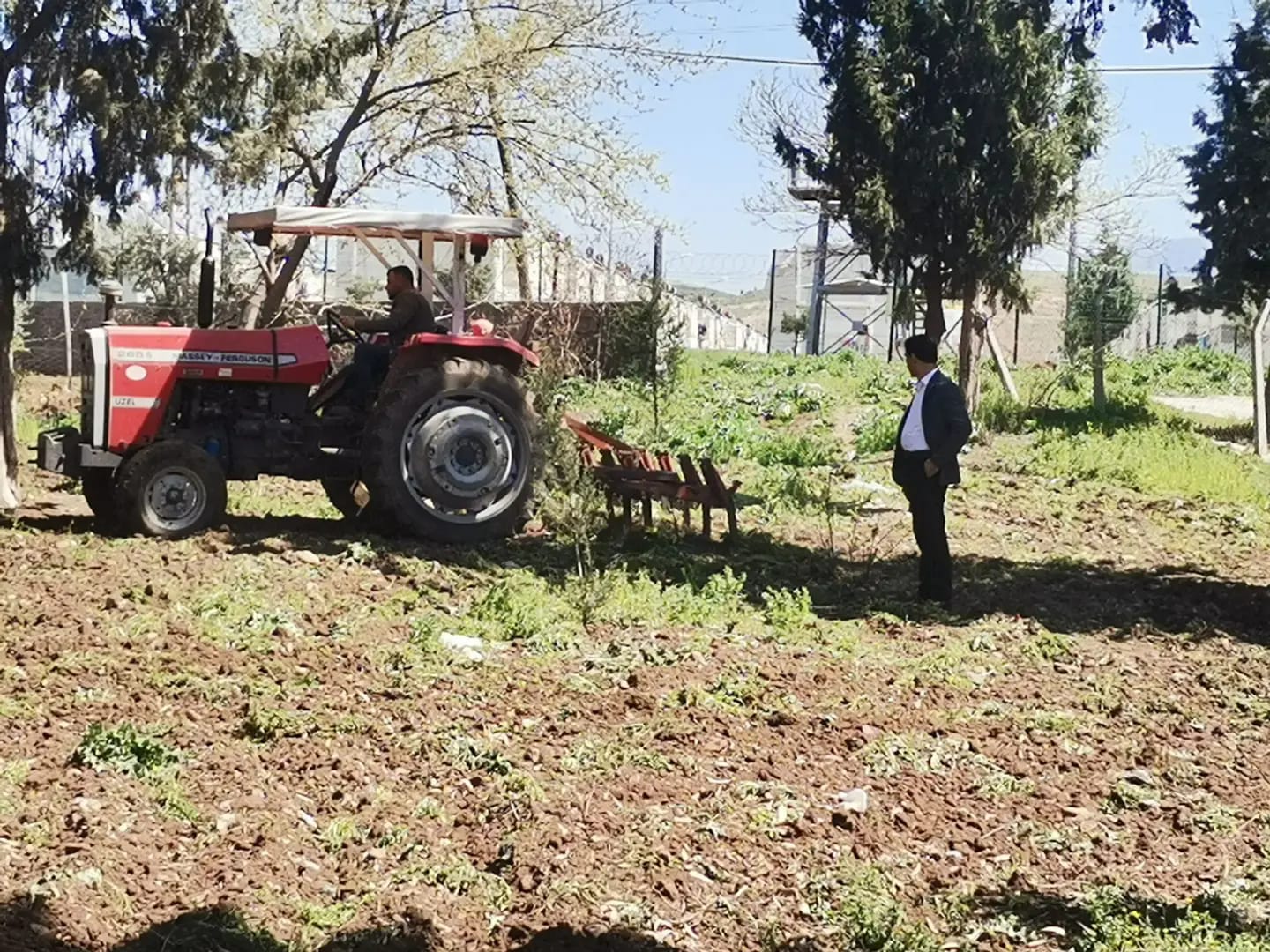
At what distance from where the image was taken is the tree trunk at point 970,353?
1730 cm

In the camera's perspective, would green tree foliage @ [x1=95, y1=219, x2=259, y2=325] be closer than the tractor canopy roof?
No

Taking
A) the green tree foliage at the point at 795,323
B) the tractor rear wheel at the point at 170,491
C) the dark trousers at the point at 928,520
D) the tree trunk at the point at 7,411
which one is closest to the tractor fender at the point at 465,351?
the tractor rear wheel at the point at 170,491

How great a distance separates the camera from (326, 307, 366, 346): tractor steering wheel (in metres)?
11.5

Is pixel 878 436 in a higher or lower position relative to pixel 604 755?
higher

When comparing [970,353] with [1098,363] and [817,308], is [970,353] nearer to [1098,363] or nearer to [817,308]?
[1098,363]

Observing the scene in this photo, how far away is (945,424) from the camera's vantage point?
9836 millimetres

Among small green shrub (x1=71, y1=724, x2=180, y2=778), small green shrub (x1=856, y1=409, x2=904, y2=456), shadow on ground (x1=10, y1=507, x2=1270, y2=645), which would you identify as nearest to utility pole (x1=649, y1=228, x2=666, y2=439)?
small green shrub (x1=856, y1=409, x2=904, y2=456)

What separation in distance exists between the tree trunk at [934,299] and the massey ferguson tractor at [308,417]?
5626 mm

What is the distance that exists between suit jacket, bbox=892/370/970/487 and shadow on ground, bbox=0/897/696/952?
213 inches

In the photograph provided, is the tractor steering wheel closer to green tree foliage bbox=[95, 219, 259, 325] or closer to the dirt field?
the dirt field

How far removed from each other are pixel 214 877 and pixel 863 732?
2.95 m

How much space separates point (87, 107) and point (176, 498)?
305 cm

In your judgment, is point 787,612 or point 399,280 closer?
point 787,612

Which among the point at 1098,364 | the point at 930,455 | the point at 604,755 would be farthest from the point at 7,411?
the point at 1098,364
